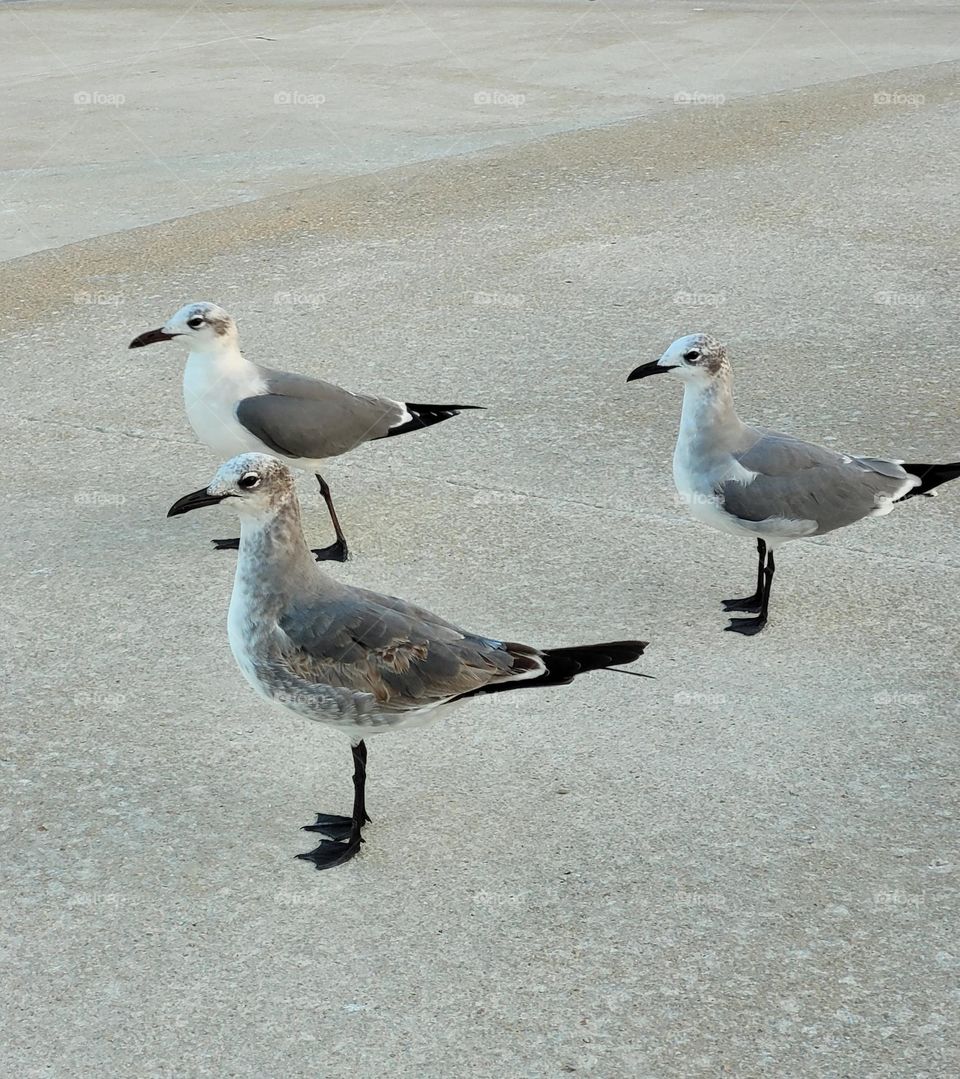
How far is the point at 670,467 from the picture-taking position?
6.92 m

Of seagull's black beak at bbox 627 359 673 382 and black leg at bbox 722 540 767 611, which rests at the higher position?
seagull's black beak at bbox 627 359 673 382

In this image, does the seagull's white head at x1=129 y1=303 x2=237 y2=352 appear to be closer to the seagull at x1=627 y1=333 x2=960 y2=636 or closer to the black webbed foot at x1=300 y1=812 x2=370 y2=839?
the seagull at x1=627 y1=333 x2=960 y2=636

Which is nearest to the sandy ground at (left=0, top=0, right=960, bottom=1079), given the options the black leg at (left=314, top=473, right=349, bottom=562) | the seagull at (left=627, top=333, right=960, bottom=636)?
the black leg at (left=314, top=473, right=349, bottom=562)

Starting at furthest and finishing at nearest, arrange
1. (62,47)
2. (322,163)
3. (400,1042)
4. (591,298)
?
(62,47), (322,163), (591,298), (400,1042)

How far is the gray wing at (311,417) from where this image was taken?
5992mm

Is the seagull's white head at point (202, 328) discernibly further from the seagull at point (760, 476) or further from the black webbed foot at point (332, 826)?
the black webbed foot at point (332, 826)

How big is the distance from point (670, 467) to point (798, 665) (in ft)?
5.85

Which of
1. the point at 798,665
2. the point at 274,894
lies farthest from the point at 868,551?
the point at 274,894

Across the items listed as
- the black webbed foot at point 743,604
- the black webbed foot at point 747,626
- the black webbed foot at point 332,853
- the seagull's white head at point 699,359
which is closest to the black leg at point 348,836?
the black webbed foot at point 332,853

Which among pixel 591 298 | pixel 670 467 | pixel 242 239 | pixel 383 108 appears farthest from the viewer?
pixel 383 108

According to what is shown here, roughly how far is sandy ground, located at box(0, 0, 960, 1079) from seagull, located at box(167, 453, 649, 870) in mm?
464

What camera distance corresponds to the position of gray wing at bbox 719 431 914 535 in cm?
535

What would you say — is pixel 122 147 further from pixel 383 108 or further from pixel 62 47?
pixel 62 47

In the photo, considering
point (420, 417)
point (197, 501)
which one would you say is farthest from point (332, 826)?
point (420, 417)
